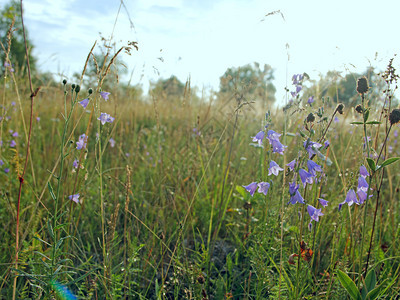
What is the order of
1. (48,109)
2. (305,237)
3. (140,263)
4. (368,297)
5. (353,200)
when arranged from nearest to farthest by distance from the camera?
1. (368,297)
2. (353,200)
3. (305,237)
4. (140,263)
5. (48,109)

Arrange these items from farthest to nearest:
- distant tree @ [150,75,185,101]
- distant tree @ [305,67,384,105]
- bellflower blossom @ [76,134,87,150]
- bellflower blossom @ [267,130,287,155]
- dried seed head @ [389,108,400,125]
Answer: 1. distant tree @ [150,75,185,101]
2. distant tree @ [305,67,384,105]
3. bellflower blossom @ [76,134,87,150]
4. bellflower blossom @ [267,130,287,155]
5. dried seed head @ [389,108,400,125]

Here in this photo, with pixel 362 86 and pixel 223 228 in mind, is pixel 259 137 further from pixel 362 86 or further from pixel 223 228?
pixel 223 228

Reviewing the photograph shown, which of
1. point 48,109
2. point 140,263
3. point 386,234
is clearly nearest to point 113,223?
point 140,263

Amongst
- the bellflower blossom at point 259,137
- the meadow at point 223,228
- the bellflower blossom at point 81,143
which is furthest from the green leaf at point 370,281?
the bellflower blossom at point 81,143

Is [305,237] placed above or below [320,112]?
below

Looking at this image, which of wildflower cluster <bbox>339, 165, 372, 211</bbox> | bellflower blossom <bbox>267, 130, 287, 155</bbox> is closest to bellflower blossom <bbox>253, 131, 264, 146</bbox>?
bellflower blossom <bbox>267, 130, 287, 155</bbox>

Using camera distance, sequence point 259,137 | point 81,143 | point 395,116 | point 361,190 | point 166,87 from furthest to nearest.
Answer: point 166,87, point 81,143, point 259,137, point 361,190, point 395,116

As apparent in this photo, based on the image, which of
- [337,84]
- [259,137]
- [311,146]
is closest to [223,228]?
[259,137]

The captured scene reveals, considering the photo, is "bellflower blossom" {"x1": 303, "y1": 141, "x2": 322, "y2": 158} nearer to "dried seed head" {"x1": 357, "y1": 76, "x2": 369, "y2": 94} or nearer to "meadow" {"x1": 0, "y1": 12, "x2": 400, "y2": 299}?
"meadow" {"x1": 0, "y1": 12, "x2": 400, "y2": 299}

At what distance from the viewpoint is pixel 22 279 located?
181cm

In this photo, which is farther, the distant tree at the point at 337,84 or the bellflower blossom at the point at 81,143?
the distant tree at the point at 337,84

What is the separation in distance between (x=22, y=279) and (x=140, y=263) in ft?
2.14

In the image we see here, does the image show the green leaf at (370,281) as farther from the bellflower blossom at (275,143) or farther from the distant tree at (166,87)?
the distant tree at (166,87)

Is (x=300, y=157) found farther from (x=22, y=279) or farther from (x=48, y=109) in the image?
(x=48, y=109)
